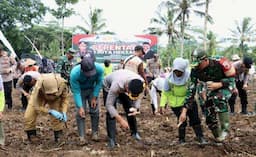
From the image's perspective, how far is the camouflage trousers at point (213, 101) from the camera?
5.38 metres

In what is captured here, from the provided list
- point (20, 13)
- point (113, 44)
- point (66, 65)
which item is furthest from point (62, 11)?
point (66, 65)

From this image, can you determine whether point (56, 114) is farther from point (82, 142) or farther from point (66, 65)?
point (66, 65)

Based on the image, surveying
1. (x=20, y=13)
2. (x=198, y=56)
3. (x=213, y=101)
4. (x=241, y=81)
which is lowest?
(x=241, y=81)

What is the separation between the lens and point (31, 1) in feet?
118

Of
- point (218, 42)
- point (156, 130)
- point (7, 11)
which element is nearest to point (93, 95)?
point (156, 130)

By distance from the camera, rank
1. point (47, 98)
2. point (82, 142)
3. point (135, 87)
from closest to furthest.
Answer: point (135, 87) → point (82, 142) → point (47, 98)

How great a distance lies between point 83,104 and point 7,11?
30002mm

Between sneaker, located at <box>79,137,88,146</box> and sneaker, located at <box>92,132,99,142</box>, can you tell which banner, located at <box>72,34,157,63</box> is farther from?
sneaker, located at <box>79,137,88,146</box>

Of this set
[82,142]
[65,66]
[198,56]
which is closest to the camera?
[198,56]

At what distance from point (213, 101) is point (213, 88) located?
25 centimetres

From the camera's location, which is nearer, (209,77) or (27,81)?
(209,77)

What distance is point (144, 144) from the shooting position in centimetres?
576

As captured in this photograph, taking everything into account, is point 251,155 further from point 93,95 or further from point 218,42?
point 218,42

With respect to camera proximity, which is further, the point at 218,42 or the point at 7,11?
the point at 218,42
